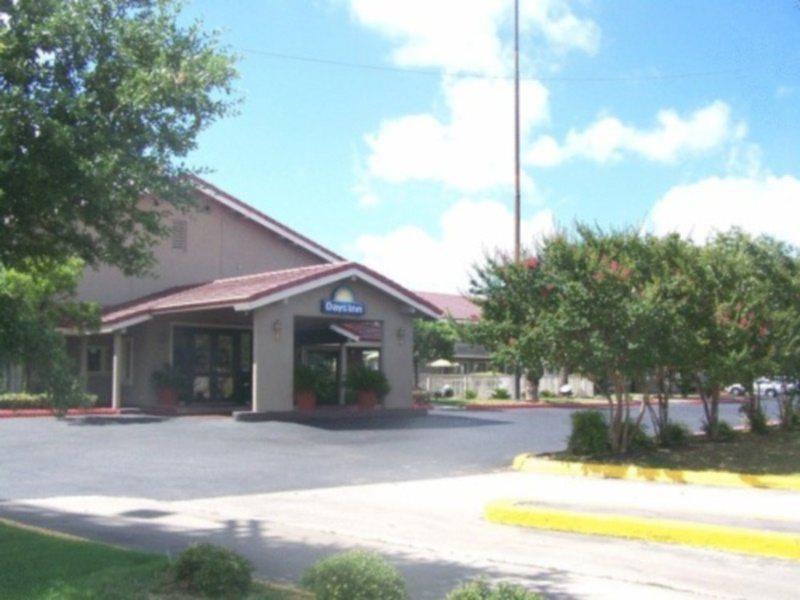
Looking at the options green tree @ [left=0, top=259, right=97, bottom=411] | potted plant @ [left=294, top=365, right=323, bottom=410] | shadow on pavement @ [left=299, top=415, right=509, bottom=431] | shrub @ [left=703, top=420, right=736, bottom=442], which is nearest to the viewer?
green tree @ [left=0, top=259, right=97, bottom=411]

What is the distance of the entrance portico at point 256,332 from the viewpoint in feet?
88.8

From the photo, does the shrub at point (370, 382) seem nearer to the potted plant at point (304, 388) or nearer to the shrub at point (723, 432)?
the potted plant at point (304, 388)

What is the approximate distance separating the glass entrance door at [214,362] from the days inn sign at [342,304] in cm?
550

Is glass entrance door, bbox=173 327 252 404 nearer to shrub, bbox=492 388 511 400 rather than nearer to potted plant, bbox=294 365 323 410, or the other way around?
potted plant, bbox=294 365 323 410

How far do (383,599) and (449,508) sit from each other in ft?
23.0

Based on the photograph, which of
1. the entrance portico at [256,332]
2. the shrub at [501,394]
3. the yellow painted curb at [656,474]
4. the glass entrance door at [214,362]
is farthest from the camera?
the shrub at [501,394]

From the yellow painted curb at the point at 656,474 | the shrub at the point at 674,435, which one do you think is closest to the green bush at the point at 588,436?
the yellow painted curb at the point at 656,474

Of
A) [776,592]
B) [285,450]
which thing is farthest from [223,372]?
[776,592]

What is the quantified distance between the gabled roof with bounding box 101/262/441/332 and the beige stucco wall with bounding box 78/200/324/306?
3.65ft

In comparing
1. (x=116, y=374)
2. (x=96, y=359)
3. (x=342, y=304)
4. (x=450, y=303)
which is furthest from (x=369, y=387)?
(x=450, y=303)

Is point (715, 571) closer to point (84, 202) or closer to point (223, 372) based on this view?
point (84, 202)

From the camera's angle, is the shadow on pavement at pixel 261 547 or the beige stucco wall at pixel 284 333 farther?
the beige stucco wall at pixel 284 333

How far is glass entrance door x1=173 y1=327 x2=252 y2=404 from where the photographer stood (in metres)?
31.4

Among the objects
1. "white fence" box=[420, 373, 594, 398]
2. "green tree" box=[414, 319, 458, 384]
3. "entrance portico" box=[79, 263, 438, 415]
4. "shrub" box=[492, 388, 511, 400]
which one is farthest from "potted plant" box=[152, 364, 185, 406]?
"white fence" box=[420, 373, 594, 398]
